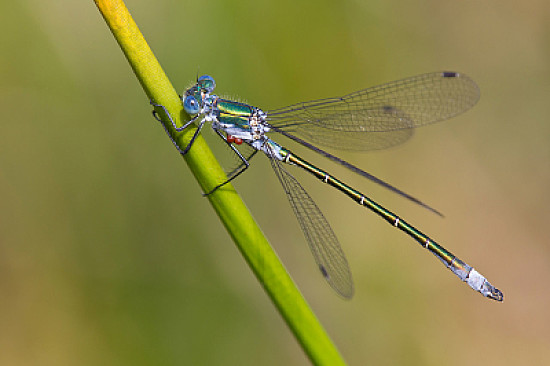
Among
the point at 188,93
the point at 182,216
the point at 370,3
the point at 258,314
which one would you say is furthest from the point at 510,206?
the point at 188,93

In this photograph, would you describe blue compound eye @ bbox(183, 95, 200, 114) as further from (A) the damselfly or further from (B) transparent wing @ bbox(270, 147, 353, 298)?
(B) transparent wing @ bbox(270, 147, 353, 298)

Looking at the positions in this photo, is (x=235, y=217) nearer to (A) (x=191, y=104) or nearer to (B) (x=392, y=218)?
(A) (x=191, y=104)

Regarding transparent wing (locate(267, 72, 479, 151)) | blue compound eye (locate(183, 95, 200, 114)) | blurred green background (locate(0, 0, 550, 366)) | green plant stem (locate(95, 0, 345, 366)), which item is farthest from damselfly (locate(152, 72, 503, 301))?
green plant stem (locate(95, 0, 345, 366))

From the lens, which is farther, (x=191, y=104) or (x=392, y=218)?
(x=392, y=218)

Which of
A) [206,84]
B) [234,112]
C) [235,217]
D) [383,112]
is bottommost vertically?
[235,217]

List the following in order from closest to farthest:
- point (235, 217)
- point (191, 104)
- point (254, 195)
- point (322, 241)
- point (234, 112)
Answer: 1. point (235, 217)
2. point (191, 104)
3. point (322, 241)
4. point (234, 112)
5. point (254, 195)

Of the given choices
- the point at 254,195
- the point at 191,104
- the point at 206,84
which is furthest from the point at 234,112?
the point at 254,195

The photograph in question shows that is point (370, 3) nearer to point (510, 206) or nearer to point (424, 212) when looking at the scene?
point (424, 212)

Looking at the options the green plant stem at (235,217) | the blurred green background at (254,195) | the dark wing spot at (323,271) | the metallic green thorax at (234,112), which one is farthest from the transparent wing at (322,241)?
the blurred green background at (254,195)
